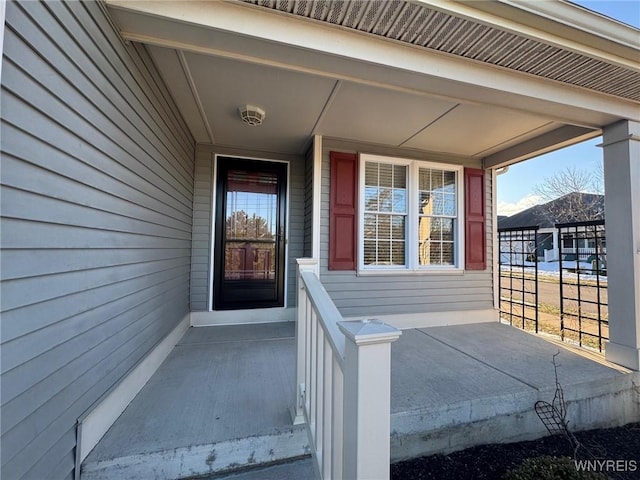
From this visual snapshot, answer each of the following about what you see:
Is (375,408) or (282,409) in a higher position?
(375,408)

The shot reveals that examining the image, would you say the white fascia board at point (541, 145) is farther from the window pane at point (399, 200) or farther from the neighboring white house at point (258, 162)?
the window pane at point (399, 200)

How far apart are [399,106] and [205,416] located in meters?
3.08

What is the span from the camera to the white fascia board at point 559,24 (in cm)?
163

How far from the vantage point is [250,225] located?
395 centimetres

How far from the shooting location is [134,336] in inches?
76.9

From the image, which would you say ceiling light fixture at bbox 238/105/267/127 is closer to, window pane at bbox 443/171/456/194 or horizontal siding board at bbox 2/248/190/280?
horizontal siding board at bbox 2/248/190/280

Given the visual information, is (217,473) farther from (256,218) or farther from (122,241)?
(256,218)

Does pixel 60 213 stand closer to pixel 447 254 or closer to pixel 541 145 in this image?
pixel 447 254

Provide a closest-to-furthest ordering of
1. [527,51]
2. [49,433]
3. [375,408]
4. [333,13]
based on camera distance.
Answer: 1. [375,408]
2. [49,433]
3. [333,13]
4. [527,51]

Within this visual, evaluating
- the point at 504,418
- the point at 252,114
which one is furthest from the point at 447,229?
the point at 252,114

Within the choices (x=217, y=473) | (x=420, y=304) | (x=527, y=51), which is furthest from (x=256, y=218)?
(x=527, y=51)

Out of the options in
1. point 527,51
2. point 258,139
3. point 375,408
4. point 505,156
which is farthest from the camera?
point 505,156

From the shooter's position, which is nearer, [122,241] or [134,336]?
[122,241]

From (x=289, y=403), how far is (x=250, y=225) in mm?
2602
